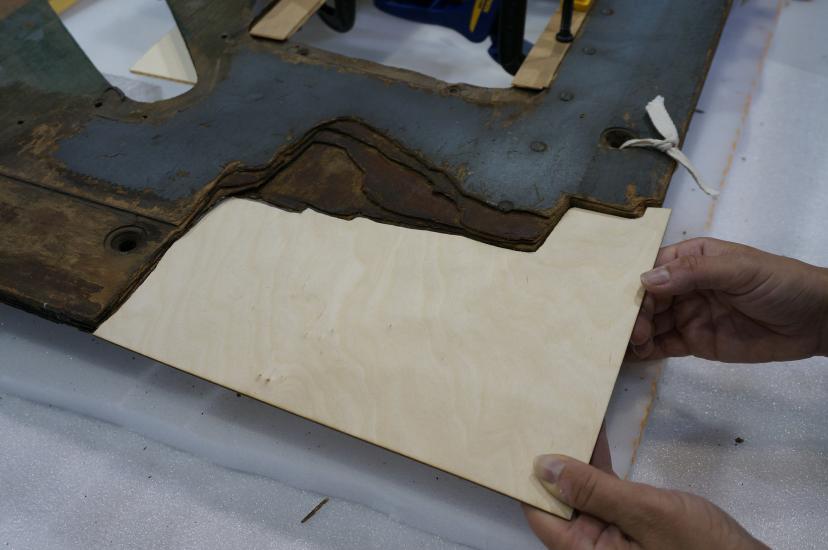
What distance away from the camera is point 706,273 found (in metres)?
1.10

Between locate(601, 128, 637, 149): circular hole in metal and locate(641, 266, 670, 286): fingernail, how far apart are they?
0.29 m

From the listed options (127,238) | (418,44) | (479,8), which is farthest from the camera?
(418,44)

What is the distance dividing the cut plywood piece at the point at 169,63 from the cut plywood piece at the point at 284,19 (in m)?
0.19

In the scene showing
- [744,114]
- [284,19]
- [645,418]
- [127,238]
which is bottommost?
[645,418]

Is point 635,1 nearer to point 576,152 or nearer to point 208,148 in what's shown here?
point 576,152

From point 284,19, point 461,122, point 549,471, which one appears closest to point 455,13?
point 284,19

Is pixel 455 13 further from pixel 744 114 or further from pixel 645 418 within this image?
pixel 645 418

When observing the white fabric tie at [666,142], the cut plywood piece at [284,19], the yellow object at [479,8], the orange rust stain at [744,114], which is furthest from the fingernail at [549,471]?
the yellow object at [479,8]

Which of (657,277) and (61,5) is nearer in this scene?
(657,277)

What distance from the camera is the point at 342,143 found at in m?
1.32

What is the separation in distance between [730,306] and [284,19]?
42.7 inches

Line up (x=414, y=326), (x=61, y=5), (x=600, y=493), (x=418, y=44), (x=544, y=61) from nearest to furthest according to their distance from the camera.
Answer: (x=600, y=493) < (x=414, y=326) < (x=544, y=61) < (x=418, y=44) < (x=61, y=5)

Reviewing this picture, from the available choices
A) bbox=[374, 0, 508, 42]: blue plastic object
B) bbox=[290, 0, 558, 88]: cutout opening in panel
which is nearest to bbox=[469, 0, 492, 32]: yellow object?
bbox=[374, 0, 508, 42]: blue plastic object

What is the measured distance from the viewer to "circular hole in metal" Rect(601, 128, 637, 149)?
1270mm
